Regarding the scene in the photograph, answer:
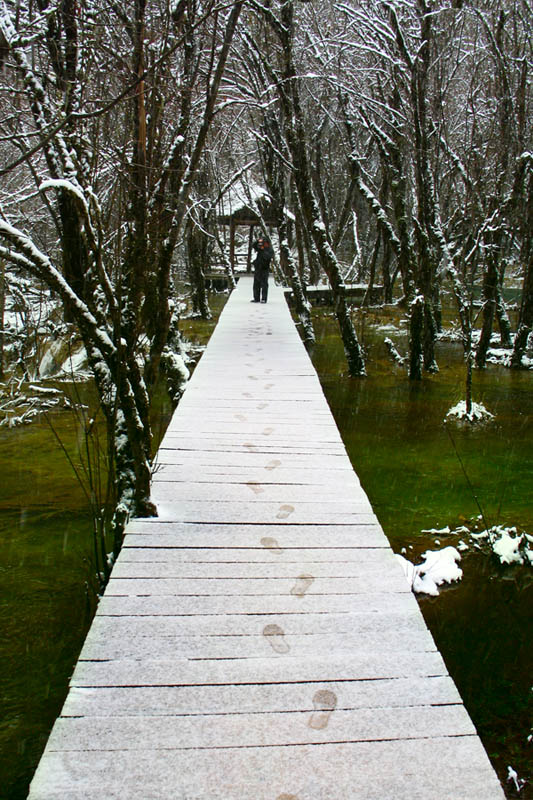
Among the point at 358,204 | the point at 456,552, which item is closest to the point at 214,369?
the point at 456,552

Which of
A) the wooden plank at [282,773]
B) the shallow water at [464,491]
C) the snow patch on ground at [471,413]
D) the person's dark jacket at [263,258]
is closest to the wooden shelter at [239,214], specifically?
the person's dark jacket at [263,258]

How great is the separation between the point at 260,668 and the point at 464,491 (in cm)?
486

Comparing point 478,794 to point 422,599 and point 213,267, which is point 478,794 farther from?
point 213,267

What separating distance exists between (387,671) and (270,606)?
63 cm

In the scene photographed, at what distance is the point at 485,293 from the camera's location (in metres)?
12.8

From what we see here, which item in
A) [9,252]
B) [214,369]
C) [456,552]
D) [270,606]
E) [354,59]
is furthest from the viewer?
[354,59]

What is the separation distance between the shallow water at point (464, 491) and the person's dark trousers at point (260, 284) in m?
1.62

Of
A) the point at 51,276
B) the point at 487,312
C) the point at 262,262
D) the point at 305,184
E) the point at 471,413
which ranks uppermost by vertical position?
the point at 305,184

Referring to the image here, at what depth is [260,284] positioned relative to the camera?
13.3 meters

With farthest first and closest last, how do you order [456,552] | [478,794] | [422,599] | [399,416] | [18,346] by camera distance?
[18,346]
[399,416]
[456,552]
[422,599]
[478,794]

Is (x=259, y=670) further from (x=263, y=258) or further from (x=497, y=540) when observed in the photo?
(x=263, y=258)

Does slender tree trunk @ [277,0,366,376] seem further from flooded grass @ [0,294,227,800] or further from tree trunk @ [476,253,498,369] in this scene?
flooded grass @ [0,294,227,800]

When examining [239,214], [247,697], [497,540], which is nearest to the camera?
[247,697]

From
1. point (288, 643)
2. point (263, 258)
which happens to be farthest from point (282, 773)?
point (263, 258)
